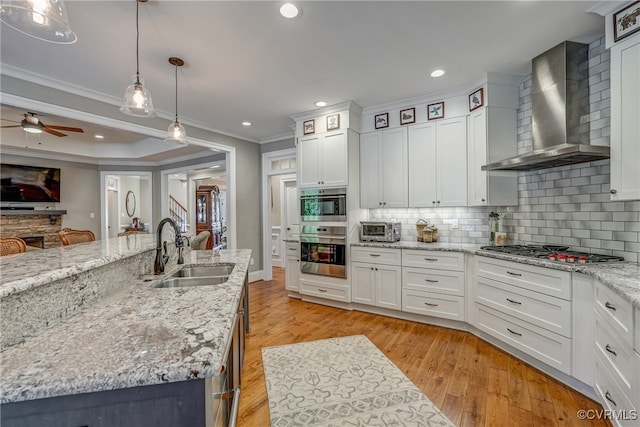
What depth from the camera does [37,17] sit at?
1223 mm

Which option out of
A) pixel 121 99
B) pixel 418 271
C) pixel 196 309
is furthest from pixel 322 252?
pixel 121 99

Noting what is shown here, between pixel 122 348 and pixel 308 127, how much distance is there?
3.59 metres

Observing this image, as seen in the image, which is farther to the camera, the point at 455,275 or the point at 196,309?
the point at 455,275

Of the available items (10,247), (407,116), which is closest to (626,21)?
(407,116)

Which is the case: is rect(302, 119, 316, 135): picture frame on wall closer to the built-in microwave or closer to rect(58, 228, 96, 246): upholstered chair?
the built-in microwave

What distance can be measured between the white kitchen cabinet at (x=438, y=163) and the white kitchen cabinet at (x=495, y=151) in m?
0.19

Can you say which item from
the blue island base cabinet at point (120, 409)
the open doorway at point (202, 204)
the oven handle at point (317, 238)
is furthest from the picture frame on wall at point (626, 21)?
the open doorway at point (202, 204)

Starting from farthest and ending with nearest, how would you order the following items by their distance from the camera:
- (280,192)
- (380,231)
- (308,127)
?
(280,192)
(308,127)
(380,231)

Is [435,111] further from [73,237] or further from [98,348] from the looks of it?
[73,237]

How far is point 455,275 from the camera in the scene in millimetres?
2996

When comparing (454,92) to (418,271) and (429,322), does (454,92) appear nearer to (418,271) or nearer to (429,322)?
(418,271)

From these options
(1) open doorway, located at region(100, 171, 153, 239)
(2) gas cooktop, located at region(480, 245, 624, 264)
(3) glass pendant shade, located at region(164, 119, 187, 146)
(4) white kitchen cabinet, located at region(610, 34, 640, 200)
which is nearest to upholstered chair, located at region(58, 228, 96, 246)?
(3) glass pendant shade, located at region(164, 119, 187, 146)

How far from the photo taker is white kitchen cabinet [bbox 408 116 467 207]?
322cm

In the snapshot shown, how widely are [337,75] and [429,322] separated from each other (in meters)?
2.95
